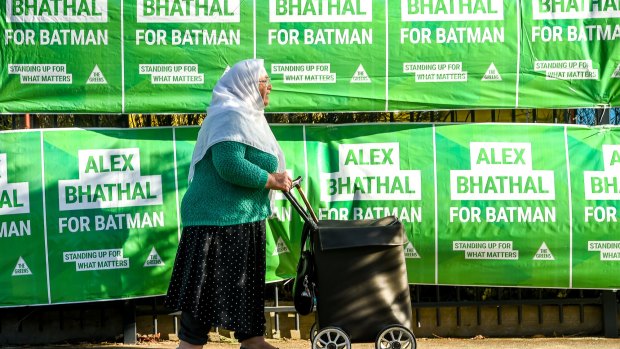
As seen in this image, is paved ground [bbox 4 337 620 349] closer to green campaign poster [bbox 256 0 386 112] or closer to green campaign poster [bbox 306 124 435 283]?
green campaign poster [bbox 306 124 435 283]

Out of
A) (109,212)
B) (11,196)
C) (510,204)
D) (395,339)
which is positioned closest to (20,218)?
(11,196)

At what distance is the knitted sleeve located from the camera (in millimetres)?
5551

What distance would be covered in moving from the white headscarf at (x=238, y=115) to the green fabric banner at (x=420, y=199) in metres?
1.25

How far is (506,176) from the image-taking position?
712 cm

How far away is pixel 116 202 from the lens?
699cm

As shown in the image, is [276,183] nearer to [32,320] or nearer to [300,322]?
[300,322]

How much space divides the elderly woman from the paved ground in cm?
154

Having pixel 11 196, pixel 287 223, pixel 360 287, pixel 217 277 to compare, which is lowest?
pixel 360 287

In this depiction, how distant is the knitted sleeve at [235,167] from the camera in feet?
18.2

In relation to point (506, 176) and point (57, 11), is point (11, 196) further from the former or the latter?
point (506, 176)

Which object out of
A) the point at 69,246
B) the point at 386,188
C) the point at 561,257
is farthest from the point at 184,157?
the point at 561,257

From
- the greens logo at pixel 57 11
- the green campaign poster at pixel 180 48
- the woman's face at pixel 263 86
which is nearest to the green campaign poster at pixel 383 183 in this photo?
the green campaign poster at pixel 180 48

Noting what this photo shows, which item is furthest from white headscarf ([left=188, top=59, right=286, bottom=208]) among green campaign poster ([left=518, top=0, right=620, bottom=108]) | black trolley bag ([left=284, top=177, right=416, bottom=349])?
green campaign poster ([left=518, top=0, right=620, bottom=108])

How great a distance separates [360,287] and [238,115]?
1.31 metres
